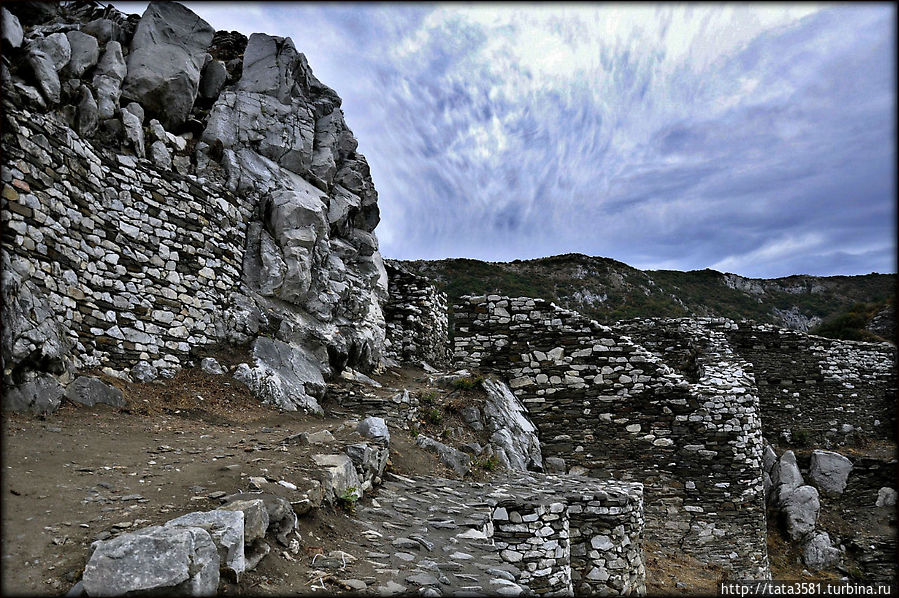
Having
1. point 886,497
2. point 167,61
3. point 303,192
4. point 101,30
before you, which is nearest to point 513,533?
point 886,497

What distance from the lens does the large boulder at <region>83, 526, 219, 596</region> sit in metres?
2.73

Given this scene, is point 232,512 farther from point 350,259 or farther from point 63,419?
point 350,259

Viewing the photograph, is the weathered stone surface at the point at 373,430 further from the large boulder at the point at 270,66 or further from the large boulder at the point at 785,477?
the large boulder at the point at 270,66

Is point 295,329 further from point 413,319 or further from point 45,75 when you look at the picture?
point 45,75

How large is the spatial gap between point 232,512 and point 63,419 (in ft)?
17.3

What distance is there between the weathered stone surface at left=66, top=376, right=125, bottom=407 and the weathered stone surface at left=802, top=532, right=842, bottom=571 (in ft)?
49.7

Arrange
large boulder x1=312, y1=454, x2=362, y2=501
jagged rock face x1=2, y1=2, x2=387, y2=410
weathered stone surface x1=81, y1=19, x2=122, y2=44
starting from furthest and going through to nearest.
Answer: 1. weathered stone surface x1=81, y1=19, x2=122, y2=44
2. jagged rock face x1=2, y1=2, x2=387, y2=410
3. large boulder x1=312, y1=454, x2=362, y2=501

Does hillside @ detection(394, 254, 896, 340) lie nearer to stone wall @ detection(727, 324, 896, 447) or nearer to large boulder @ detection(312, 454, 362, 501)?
stone wall @ detection(727, 324, 896, 447)

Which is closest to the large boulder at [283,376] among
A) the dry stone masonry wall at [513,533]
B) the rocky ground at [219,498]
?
the rocky ground at [219,498]

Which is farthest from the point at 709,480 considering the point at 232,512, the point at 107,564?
the point at 107,564

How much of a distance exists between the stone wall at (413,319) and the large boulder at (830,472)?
12661mm

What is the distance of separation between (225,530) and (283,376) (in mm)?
8322

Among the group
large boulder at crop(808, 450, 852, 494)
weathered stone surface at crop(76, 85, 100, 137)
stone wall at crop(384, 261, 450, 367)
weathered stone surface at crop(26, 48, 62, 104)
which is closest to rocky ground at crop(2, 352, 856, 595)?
weathered stone surface at crop(76, 85, 100, 137)

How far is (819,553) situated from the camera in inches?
434
